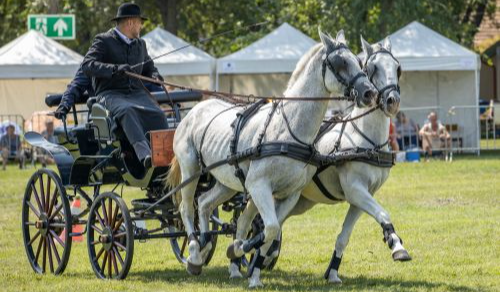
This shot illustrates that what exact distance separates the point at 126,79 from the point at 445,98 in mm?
17434

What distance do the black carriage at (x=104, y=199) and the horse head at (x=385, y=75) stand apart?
172 cm

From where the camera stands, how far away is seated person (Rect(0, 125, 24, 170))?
24.5 meters

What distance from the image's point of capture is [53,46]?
26.8m

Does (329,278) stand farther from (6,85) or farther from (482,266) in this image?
(6,85)

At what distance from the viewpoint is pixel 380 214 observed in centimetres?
905

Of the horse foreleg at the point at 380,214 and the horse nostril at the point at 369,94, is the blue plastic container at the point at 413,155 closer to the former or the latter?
the horse foreleg at the point at 380,214

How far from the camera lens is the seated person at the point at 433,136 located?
23.6m

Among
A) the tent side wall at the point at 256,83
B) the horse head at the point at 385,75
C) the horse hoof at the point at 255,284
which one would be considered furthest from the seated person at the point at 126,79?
the tent side wall at the point at 256,83

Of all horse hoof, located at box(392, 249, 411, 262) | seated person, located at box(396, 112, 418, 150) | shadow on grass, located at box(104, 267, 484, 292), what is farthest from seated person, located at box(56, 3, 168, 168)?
seated person, located at box(396, 112, 418, 150)

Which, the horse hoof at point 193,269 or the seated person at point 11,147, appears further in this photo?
the seated person at point 11,147

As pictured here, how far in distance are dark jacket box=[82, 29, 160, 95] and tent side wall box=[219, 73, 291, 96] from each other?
17346 millimetres

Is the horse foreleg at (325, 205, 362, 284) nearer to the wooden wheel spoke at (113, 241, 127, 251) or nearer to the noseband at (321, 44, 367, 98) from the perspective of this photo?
the noseband at (321, 44, 367, 98)

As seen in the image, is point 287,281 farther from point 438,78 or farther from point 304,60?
point 438,78

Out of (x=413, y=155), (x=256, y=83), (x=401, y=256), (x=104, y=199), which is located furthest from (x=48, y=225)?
(x=256, y=83)
